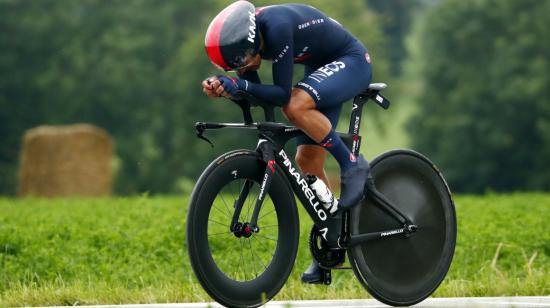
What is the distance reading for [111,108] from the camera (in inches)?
2056

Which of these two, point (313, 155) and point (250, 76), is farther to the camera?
point (313, 155)

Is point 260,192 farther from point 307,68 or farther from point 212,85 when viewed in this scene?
point 307,68

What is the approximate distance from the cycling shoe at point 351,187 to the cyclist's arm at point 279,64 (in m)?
0.76

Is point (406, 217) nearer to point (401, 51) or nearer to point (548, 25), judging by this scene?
point (548, 25)

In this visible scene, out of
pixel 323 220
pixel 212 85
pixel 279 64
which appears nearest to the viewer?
pixel 212 85

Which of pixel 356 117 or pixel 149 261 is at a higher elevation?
pixel 356 117

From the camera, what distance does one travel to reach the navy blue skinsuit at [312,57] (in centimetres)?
631

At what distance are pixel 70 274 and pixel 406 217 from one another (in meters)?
3.38

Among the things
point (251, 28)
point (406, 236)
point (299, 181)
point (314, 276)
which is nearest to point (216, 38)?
point (251, 28)

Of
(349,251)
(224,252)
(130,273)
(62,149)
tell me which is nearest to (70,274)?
(130,273)

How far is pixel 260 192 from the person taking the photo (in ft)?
20.8

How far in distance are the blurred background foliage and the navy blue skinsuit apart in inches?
1635

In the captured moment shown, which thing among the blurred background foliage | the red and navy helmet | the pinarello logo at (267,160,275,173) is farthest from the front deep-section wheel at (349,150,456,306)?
the blurred background foliage

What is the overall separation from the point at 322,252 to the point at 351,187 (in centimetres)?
45
